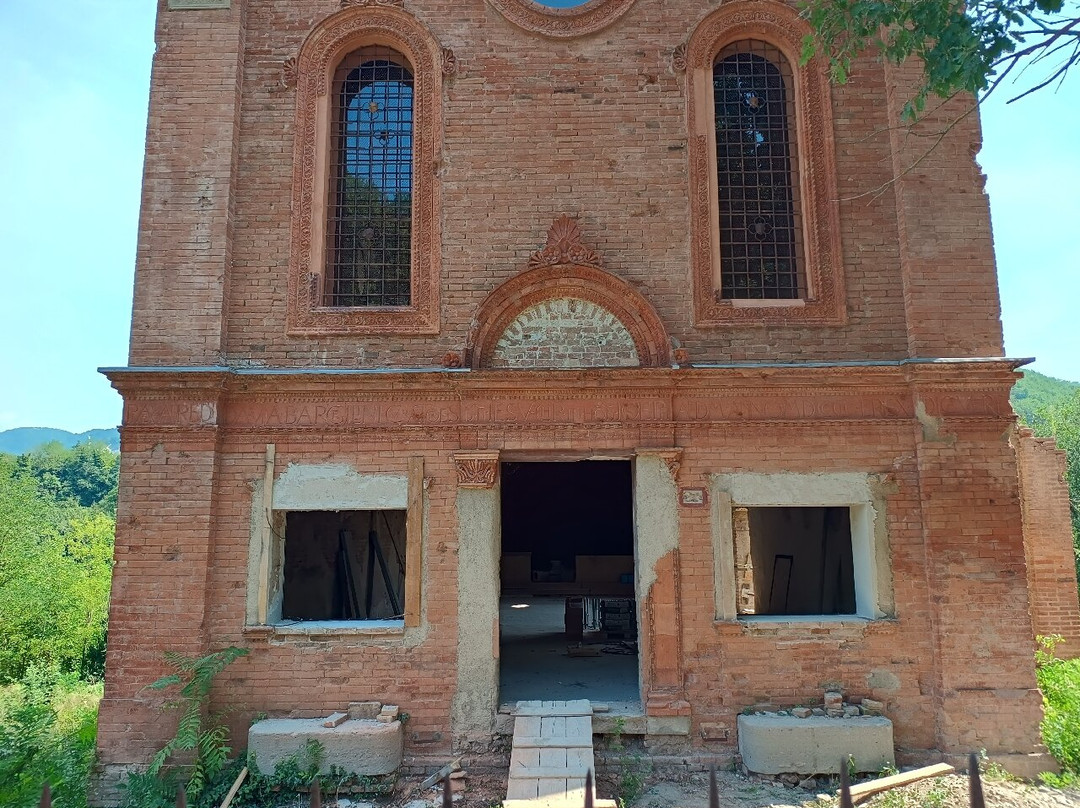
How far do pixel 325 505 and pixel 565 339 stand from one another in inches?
124

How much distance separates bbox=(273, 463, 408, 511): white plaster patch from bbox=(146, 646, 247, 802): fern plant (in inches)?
63.0

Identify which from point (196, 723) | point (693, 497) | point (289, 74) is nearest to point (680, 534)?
point (693, 497)

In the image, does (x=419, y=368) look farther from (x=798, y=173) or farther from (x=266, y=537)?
(x=798, y=173)

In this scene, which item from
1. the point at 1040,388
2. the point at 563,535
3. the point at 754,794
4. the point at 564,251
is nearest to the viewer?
the point at 754,794

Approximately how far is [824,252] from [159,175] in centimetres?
760

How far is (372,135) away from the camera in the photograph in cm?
882

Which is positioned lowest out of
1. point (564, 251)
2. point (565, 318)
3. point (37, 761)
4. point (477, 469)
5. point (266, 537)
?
point (37, 761)

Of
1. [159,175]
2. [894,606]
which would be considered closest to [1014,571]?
[894,606]

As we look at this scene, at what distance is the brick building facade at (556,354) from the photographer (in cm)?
741

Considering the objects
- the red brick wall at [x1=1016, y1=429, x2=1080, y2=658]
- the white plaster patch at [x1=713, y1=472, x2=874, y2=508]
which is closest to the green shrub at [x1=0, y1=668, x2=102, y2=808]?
the white plaster patch at [x1=713, y1=472, x2=874, y2=508]

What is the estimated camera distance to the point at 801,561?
1113 cm

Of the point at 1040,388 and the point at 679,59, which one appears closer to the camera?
the point at 679,59

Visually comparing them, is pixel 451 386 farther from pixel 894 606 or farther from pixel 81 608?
pixel 81 608

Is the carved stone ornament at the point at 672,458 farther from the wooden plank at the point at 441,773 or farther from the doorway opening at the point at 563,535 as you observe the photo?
the doorway opening at the point at 563,535
